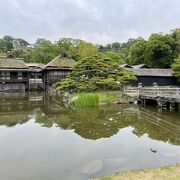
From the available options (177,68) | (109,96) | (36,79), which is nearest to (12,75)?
(36,79)

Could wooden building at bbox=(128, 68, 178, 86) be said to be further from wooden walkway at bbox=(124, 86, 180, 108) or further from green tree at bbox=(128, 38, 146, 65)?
green tree at bbox=(128, 38, 146, 65)

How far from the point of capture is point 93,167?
8.45 metres

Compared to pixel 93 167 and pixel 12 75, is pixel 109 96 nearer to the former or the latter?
pixel 93 167

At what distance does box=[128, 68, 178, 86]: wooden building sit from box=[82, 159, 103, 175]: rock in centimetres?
2853

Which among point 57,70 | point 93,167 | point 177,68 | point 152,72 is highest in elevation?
point 57,70

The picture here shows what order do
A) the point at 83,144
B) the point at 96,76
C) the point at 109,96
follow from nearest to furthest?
the point at 83,144 → the point at 109,96 → the point at 96,76

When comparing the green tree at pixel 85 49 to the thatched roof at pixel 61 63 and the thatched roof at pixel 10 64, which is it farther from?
the thatched roof at pixel 10 64

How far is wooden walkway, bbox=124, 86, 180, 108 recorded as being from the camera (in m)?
20.0

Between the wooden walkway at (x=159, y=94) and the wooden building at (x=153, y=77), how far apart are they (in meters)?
10.2

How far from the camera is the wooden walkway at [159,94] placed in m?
20.0

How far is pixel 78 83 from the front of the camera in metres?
27.0

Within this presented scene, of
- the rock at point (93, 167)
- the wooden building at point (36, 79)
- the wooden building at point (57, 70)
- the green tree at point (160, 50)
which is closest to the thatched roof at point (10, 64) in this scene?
the wooden building at point (36, 79)

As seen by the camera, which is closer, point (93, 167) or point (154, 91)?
point (93, 167)

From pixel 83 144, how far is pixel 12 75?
116 feet
